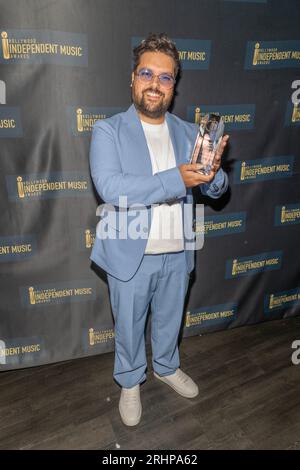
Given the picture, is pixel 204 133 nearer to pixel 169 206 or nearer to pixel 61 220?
pixel 169 206

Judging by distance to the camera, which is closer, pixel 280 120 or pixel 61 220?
pixel 61 220

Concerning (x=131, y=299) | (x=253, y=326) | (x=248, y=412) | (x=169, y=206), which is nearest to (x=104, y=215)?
(x=169, y=206)

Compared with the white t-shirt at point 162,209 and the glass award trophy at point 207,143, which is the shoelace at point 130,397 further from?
the glass award trophy at point 207,143

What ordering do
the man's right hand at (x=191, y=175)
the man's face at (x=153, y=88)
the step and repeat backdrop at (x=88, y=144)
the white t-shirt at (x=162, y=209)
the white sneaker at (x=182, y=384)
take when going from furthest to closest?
1. the white sneaker at (x=182, y=384)
2. the step and repeat backdrop at (x=88, y=144)
3. the white t-shirt at (x=162, y=209)
4. the man's face at (x=153, y=88)
5. the man's right hand at (x=191, y=175)

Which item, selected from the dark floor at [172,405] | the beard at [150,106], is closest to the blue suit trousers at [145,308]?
the dark floor at [172,405]

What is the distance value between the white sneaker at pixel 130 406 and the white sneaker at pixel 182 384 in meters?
0.28

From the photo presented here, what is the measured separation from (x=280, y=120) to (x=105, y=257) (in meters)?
1.80

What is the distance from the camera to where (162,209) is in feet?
6.70

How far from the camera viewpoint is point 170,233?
209 cm

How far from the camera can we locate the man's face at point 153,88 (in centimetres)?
188

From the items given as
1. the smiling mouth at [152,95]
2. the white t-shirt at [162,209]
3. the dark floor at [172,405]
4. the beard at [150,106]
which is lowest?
the dark floor at [172,405]

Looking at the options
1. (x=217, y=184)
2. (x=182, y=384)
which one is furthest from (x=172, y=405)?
(x=217, y=184)

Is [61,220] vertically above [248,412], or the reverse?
[61,220]

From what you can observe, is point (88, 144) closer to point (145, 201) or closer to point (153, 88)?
point (153, 88)
